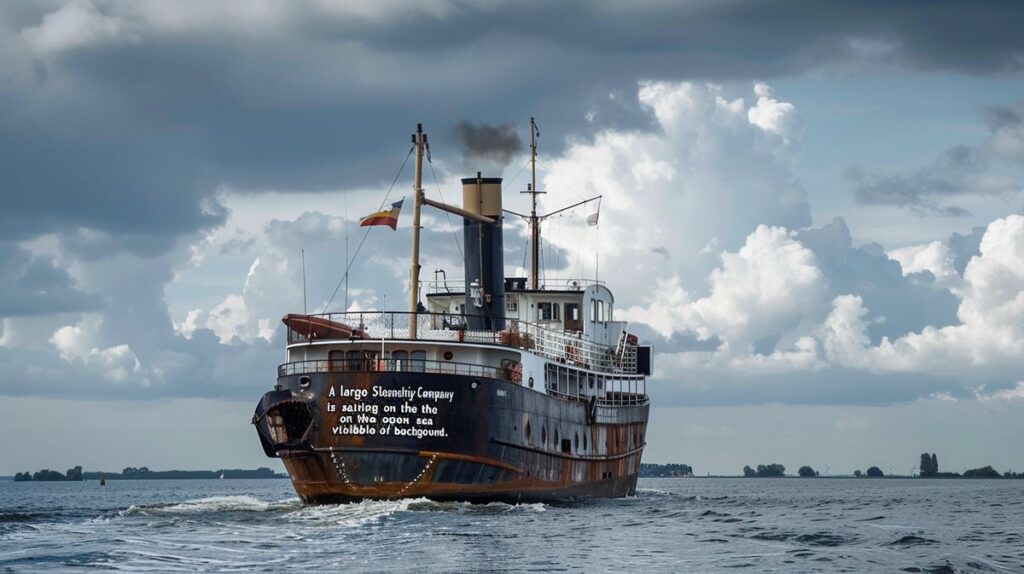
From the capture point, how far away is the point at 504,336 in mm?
47906

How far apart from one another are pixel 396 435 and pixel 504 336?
Result: 660cm

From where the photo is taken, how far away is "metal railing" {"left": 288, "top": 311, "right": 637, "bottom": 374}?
Answer: 1832 inches

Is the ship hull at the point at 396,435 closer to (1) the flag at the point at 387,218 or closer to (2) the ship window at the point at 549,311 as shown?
(1) the flag at the point at 387,218

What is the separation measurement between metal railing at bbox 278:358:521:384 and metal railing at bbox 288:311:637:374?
838 mm

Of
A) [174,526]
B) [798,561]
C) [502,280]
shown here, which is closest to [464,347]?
[502,280]

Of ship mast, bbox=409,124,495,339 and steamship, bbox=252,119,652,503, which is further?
ship mast, bbox=409,124,495,339

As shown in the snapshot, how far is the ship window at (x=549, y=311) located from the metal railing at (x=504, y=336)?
1.50 m

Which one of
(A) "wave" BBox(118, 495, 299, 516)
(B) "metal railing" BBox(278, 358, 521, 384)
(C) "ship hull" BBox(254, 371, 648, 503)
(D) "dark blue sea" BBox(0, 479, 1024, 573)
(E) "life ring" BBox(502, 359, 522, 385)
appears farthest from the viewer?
(A) "wave" BBox(118, 495, 299, 516)

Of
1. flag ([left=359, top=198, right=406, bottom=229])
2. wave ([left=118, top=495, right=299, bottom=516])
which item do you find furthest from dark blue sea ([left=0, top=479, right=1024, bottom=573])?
flag ([left=359, top=198, right=406, bottom=229])

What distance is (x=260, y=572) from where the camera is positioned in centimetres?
2952

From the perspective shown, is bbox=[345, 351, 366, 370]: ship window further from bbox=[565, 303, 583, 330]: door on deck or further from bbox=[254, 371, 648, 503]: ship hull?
bbox=[565, 303, 583, 330]: door on deck

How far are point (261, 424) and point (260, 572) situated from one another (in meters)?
15.5

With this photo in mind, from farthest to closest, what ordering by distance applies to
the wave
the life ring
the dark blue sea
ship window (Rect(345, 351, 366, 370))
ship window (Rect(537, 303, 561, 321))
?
ship window (Rect(537, 303, 561, 321)) → the wave → the life ring → ship window (Rect(345, 351, 366, 370)) → the dark blue sea

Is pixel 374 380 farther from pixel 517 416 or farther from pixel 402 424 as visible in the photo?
pixel 517 416
